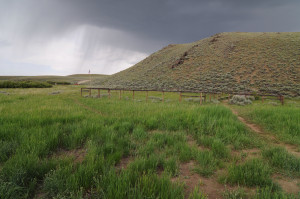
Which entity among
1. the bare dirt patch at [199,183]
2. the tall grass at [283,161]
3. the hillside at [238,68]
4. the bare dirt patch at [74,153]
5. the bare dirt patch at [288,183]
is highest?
the hillside at [238,68]

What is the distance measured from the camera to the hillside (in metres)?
26.2

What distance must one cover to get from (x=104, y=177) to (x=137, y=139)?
2128mm

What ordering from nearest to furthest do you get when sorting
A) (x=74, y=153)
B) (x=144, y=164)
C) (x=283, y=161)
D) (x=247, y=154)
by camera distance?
(x=144, y=164) < (x=283, y=161) < (x=74, y=153) < (x=247, y=154)

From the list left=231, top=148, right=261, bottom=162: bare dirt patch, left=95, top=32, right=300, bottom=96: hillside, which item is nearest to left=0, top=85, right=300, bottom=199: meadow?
left=231, top=148, right=261, bottom=162: bare dirt patch

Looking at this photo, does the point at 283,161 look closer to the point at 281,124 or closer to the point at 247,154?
the point at 247,154

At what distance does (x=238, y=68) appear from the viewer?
109 ft

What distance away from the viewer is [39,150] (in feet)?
10.5

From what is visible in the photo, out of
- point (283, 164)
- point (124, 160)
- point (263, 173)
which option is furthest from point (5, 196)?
point (283, 164)

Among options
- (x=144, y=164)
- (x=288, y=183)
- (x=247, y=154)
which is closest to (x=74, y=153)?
(x=144, y=164)

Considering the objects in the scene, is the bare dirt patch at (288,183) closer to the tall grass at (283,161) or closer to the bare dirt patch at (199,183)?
the tall grass at (283,161)

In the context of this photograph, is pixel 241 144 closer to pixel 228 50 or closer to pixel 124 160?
pixel 124 160

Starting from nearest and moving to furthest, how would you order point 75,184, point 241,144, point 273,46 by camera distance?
point 75,184, point 241,144, point 273,46

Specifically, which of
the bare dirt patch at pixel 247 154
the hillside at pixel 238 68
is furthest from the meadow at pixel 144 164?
the hillside at pixel 238 68

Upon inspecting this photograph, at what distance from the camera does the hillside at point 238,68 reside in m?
26.2
